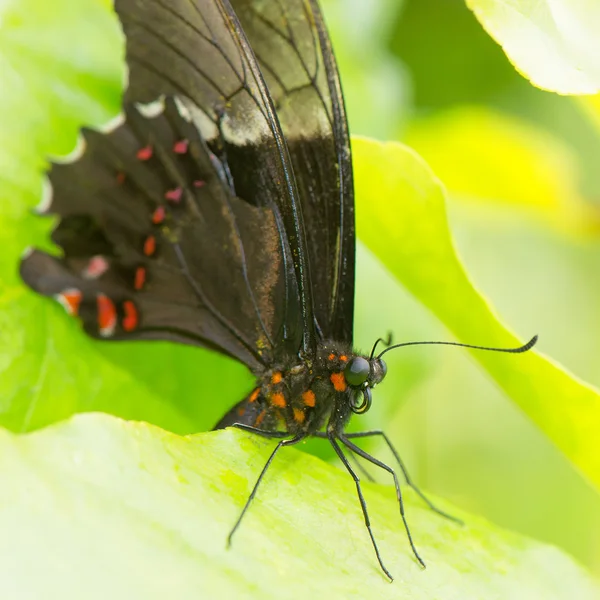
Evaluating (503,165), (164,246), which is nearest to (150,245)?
(164,246)

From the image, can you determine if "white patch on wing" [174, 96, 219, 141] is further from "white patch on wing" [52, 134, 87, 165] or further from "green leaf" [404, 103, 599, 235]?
"green leaf" [404, 103, 599, 235]

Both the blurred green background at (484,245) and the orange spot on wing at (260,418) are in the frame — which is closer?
the orange spot on wing at (260,418)

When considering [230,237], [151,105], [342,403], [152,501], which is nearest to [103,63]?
[151,105]

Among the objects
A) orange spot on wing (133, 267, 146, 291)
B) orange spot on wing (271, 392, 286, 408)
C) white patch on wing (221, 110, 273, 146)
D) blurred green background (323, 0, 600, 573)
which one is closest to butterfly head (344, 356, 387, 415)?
orange spot on wing (271, 392, 286, 408)

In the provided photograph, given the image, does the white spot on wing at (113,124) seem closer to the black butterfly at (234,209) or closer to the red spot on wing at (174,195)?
the black butterfly at (234,209)

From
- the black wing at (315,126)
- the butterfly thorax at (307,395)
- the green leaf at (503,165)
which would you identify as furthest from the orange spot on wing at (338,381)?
the green leaf at (503,165)

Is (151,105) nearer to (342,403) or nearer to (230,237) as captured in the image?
(230,237)

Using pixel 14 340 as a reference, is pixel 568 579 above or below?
above

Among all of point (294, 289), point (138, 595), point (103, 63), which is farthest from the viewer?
point (103, 63)
